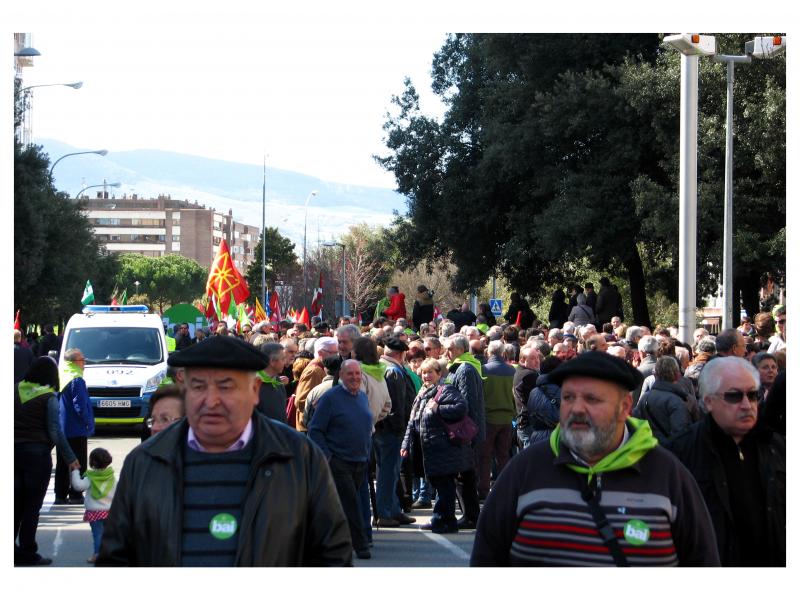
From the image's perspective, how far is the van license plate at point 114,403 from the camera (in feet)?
71.4

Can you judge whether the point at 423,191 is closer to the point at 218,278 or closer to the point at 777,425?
the point at 218,278

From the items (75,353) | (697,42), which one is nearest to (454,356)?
(75,353)

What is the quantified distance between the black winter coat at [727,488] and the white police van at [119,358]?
16.7 m

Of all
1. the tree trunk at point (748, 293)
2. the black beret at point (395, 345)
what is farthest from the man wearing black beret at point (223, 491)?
the tree trunk at point (748, 293)

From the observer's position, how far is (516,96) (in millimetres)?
A: 30266

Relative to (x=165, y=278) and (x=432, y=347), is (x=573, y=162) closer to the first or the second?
(x=432, y=347)

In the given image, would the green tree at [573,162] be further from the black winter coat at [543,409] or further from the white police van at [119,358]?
the black winter coat at [543,409]

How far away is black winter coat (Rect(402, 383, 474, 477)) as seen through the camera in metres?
12.0

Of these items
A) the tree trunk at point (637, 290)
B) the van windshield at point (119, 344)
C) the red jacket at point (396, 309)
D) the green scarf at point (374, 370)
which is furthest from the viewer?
the tree trunk at point (637, 290)

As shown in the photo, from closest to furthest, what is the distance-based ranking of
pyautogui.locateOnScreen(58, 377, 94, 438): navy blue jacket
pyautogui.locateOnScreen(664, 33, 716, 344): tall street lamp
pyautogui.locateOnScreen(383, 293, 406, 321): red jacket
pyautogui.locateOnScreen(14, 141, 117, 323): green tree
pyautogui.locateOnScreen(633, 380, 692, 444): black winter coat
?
pyautogui.locateOnScreen(633, 380, 692, 444): black winter coat, pyautogui.locateOnScreen(58, 377, 94, 438): navy blue jacket, pyautogui.locateOnScreen(664, 33, 716, 344): tall street lamp, pyautogui.locateOnScreen(383, 293, 406, 321): red jacket, pyautogui.locateOnScreen(14, 141, 117, 323): green tree

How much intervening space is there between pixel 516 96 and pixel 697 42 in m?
13.8

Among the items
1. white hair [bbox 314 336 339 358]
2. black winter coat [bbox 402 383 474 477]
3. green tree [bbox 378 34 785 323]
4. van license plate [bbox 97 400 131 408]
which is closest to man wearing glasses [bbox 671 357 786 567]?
black winter coat [bbox 402 383 474 477]

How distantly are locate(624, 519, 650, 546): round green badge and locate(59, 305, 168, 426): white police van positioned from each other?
17.9 meters

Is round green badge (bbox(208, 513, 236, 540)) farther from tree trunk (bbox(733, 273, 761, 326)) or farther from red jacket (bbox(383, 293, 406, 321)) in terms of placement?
tree trunk (bbox(733, 273, 761, 326))
